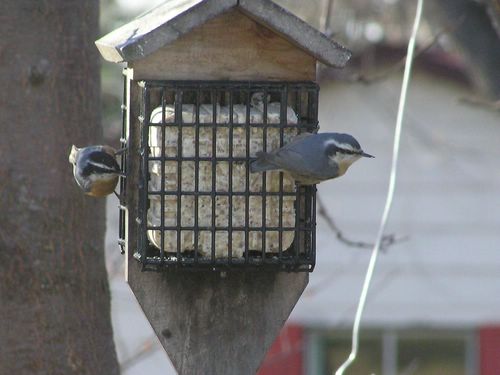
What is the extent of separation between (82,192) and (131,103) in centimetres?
69

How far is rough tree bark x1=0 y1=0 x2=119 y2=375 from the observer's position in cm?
393

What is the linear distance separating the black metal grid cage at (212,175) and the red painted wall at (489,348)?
756cm

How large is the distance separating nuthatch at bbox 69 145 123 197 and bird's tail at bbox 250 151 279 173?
568 mm

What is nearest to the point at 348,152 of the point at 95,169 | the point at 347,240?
the point at 95,169

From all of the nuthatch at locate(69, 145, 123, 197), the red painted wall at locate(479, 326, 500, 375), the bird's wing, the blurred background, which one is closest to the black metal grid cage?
the bird's wing

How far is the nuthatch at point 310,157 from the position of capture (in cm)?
331

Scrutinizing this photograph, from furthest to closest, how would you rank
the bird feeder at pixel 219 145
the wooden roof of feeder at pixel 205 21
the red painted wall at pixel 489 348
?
1. the red painted wall at pixel 489 348
2. the bird feeder at pixel 219 145
3. the wooden roof of feeder at pixel 205 21

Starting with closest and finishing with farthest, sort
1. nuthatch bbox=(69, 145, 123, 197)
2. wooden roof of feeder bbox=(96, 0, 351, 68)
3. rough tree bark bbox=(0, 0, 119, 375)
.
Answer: wooden roof of feeder bbox=(96, 0, 351, 68)
nuthatch bbox=(69, 145, 123, 197)
rough tree bark bbox=(0, 0, 119, 375)

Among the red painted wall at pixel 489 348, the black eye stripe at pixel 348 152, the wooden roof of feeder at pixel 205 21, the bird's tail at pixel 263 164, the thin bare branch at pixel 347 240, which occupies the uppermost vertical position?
the wooden roof of feeder at pixel 205 21

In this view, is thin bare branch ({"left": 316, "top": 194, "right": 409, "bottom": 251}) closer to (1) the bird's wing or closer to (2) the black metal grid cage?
(2) the black metal grid cage

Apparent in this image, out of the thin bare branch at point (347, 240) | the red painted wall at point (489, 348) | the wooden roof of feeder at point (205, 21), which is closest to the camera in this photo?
the wooden roof of feeder at point (205, 21)

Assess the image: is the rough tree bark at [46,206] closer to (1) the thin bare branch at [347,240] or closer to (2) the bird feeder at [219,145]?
(2) the bird feeder at [219,145]

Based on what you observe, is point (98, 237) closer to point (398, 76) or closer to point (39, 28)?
point (39, 28)

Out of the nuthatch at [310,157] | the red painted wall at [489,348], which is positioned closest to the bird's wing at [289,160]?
the nuthatch at [310,157]
